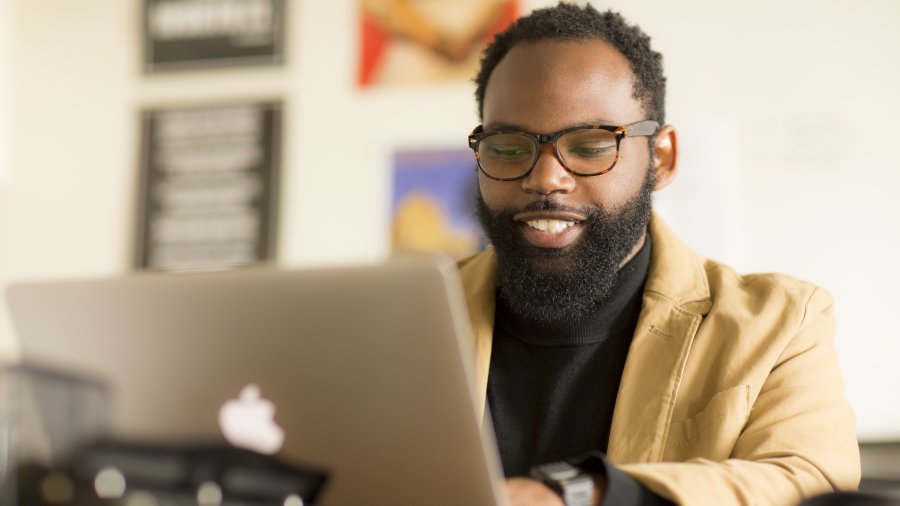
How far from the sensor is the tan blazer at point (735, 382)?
106 centimetres

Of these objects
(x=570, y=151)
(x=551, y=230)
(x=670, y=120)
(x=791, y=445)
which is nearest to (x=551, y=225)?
(x=551, y=230)

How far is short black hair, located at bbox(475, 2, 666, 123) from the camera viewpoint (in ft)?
4.39

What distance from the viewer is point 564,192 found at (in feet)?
4.17

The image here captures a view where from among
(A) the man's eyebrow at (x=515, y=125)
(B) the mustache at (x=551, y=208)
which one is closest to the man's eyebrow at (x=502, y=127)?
(A) the man's eyebrow at (x=515, y=125)

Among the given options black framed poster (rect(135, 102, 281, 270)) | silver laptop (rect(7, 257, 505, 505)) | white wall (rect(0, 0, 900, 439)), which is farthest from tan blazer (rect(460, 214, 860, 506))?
black framed poster (rect(135, 102, 281, 270))

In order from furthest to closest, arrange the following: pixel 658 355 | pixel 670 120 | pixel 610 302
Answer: pixel 670 120
pixel 610 302
pixel 658 355

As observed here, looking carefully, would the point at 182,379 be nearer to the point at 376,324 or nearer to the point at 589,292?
the point at 376,324

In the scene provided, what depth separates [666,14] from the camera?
215 cm

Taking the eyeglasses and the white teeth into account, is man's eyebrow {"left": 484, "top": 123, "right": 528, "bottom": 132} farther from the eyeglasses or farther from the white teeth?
the white teeth

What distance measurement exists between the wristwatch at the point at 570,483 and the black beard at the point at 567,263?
1.62 ft

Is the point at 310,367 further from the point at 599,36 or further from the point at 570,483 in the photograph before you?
the point at 599,36

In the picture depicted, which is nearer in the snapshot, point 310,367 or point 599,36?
point 310,367

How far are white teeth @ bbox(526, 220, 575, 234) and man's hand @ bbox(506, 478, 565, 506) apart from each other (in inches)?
21.5

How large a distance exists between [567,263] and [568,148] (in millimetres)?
173
